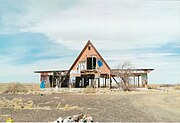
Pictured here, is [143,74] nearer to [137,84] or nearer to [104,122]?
[137,84]

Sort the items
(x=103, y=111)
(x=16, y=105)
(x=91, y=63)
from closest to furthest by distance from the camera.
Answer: (x=103, y=111) → (x=16, y=105) → (x=91, y=63)

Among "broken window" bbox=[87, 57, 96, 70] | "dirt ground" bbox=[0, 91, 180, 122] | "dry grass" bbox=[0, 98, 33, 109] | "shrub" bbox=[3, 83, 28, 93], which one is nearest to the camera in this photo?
"dirt ground" bbox=[0, 91, 180, 122]

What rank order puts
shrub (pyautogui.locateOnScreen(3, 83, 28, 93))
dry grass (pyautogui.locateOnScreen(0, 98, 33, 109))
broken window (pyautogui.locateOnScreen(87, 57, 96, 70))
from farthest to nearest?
broken window (pyautogui.locateOnScreen(87, 57, 96, 70)), shrub (pyautogui.locateOnScreen(3, 83, 28, 93)), dry grass (pyautogui.locateOnScreen(0, 98, 33, 109))

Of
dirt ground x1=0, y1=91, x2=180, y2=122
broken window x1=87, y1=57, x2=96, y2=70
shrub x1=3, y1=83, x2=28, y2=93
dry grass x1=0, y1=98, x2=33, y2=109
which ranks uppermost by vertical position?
broken window x1=87, y1=57, x2=96, y2=70

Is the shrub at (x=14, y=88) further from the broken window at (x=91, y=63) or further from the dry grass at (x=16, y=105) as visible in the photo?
the dry grass at (x=16, y=105)

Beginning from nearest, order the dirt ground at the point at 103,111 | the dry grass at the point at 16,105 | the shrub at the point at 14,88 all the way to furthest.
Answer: the dirt ground at the point at 103,111 < the dry grass at the point at 16,105 < the shrub at the point at 14,88

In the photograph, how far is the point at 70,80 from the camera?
4531 cm

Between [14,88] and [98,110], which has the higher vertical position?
[14,88]

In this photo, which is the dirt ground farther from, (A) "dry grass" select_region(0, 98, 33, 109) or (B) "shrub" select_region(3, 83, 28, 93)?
(B) "shrub" select_region(3, 83, 28, 93)

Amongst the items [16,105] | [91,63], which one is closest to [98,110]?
[16,105]

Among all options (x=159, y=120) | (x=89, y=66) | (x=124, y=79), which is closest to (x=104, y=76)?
(x=89, y=66)

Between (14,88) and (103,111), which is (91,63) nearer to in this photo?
(14,88)

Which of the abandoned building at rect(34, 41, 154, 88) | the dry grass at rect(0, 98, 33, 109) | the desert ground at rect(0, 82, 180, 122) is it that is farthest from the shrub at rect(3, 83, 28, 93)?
the dry grass at rect(0, 98, 33, 109)

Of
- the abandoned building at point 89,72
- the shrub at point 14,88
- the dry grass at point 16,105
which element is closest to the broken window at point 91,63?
the abandoned building at point 89,72
